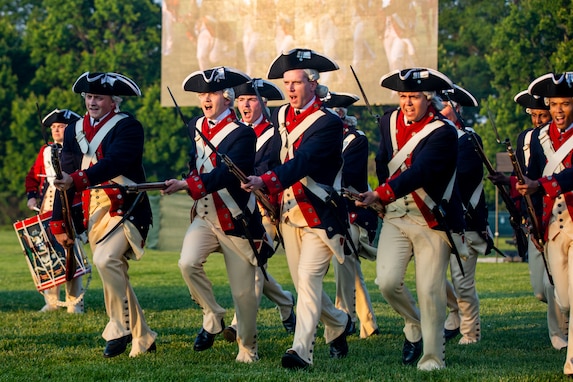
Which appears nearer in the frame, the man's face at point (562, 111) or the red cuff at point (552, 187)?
the red cuff at point (552, 187)

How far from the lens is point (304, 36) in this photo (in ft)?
83.8

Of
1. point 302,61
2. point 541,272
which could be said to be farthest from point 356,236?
point 302,61

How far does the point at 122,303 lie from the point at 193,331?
→ 1.96m

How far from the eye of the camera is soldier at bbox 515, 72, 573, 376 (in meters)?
8.36

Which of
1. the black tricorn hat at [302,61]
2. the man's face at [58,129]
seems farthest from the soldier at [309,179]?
the man's face at [58,129]

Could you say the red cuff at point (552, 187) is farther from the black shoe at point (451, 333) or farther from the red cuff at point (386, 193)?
the black shoe at point (451, 333)

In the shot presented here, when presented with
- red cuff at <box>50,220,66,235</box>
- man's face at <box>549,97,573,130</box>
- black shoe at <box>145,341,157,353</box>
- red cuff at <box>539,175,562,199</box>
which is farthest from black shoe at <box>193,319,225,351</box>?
man's face at <box>549,97,573,130</box>

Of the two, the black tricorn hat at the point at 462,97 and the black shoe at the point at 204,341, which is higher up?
the black tricorn hat at the point at 462,97

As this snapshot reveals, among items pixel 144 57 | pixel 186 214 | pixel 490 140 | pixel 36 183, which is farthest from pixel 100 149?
pixel 144 57

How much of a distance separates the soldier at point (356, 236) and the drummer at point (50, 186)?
3144 millimetres

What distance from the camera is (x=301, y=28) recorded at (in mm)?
25625

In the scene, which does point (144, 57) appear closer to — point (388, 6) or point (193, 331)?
point (388, 6)

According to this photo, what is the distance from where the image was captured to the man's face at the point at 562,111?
28.2 ft

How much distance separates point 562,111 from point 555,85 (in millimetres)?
195
